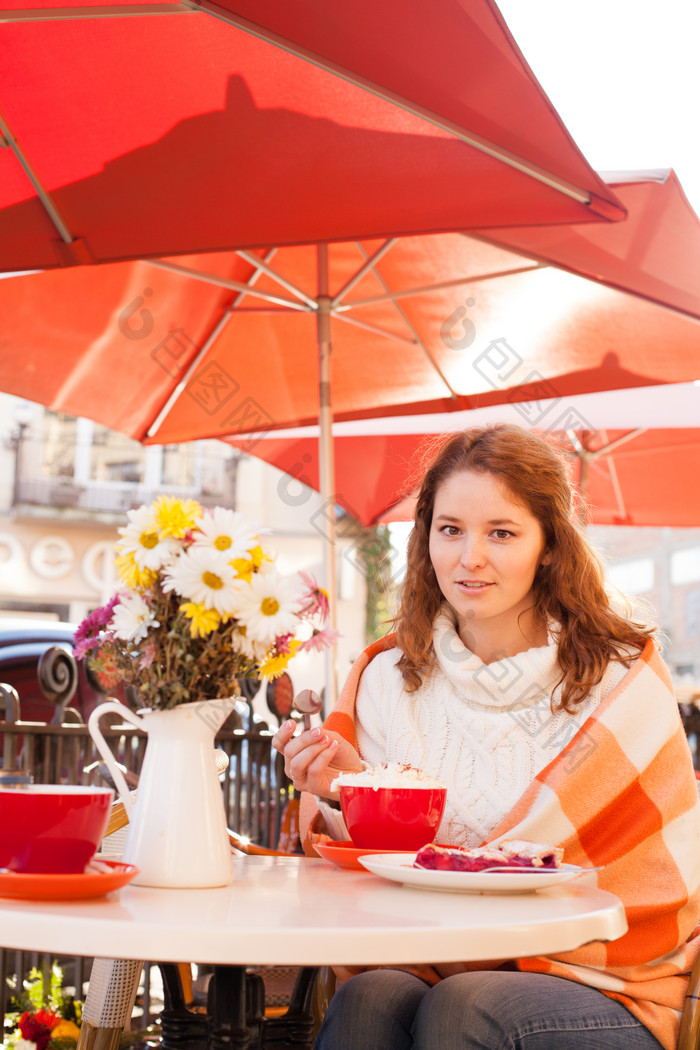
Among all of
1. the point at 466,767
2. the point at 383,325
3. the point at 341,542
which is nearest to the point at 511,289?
the point at 383,325

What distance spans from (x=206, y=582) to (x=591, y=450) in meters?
5.40

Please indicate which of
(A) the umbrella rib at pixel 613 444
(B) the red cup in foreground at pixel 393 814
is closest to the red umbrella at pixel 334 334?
(A) the umbrella rib at pixel 613 444

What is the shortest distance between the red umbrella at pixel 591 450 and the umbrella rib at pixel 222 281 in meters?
1.23

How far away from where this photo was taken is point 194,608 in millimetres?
1181

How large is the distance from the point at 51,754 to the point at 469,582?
196cm

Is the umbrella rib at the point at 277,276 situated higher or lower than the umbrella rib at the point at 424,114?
higher

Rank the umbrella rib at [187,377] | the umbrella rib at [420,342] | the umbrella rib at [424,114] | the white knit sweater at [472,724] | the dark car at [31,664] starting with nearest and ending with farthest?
the white knit sweater at [472,724] < the umbrella rib at [424,114] < the umbrella rib at [420,342] < the umbrella rib at [187,377] < the dark car at [31,664]

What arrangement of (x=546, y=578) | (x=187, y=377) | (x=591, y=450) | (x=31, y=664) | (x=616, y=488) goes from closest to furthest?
(x=546, y=578)
(x=187, y=377)
(x=31, y=664)
(x=591, y=450)
(x=616, y=488)

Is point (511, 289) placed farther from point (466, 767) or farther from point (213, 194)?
point (466, 767)

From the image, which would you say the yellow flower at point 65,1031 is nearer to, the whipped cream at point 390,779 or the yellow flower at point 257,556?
the whipped cream at point 390,779

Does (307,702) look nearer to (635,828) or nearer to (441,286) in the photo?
(635,828)

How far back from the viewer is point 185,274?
4008 mm

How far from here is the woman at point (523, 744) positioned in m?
1.43

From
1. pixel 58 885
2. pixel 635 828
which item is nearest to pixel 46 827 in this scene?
pixel 58 885
